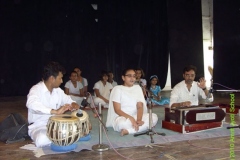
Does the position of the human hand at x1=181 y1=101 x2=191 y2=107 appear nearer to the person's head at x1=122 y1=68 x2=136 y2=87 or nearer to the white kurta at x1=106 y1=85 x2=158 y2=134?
the white kurta at x1=106 y1=85 x2=158 y2=134

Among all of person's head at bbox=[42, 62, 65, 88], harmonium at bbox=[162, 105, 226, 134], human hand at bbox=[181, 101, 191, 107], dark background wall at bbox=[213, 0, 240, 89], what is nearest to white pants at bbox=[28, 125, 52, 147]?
person's head at bbox=[42, 62, 65, 88]

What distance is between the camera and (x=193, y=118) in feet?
12.8

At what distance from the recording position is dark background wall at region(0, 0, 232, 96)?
8258 millimetres

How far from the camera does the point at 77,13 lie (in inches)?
344

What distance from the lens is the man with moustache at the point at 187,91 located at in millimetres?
4289

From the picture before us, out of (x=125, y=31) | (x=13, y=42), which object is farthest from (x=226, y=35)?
(x=13, y=42)

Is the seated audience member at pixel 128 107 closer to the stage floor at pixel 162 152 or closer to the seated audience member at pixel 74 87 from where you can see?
the stage floor at pixel 162 152

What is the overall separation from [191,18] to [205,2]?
5.13 feet

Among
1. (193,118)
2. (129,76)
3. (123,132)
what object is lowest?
(123,132)

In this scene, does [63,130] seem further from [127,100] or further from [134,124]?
[127,100]

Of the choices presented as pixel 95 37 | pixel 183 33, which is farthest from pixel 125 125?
pixel 183 33

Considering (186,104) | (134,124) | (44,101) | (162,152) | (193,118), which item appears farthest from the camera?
(186,104)

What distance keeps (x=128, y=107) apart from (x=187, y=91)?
96 cm

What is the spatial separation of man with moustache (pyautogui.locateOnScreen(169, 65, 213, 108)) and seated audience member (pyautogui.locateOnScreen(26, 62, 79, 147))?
61.7 inches
